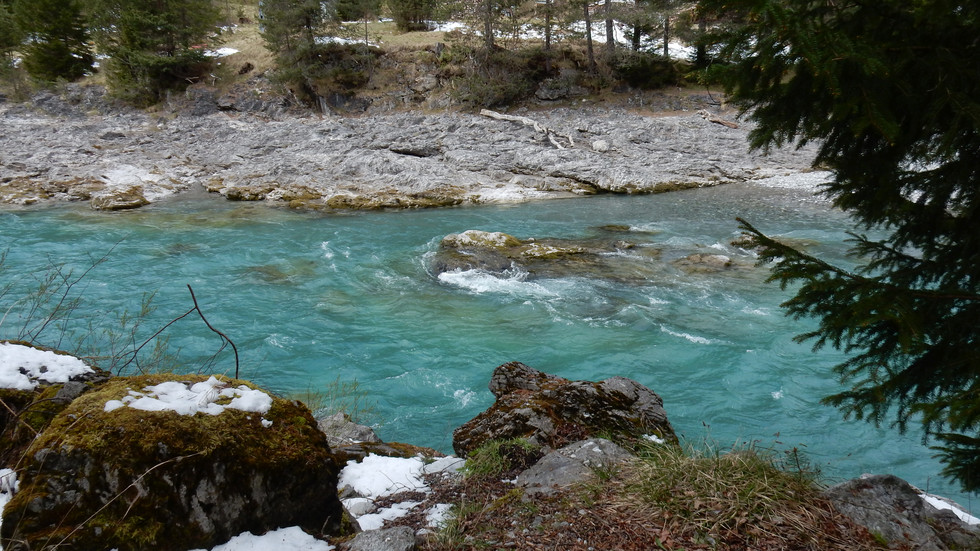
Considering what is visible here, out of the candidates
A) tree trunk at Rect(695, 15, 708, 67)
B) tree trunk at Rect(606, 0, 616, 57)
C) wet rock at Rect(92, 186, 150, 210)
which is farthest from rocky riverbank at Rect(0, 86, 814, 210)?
tree trunk at Rect(695, 15, 708, 67)

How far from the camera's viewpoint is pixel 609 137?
955 inches

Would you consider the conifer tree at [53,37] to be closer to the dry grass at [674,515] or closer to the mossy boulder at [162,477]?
the mossy boulder at [162,477]

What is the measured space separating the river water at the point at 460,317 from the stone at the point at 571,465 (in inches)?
38.4

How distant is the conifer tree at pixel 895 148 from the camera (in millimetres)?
2379

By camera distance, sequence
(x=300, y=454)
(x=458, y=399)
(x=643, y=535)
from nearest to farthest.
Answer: (x=643, y=535)
(x=300, y=454)
(x=458, y=399)

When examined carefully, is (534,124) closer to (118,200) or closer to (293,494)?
(118,200)

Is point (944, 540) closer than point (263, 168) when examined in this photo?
Yes

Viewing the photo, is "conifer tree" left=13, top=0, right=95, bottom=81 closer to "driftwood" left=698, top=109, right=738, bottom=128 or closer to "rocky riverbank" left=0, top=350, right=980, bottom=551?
"driftwood" left=698, top=109, right=738, bottom=128

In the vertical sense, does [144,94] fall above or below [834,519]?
above

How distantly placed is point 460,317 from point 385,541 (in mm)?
6676

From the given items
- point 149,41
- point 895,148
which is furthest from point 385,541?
point 149,41

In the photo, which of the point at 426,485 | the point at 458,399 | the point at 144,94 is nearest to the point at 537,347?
the point at 458,399

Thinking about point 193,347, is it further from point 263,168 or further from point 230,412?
point 263,168

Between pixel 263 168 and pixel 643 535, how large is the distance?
22918 millimetres
